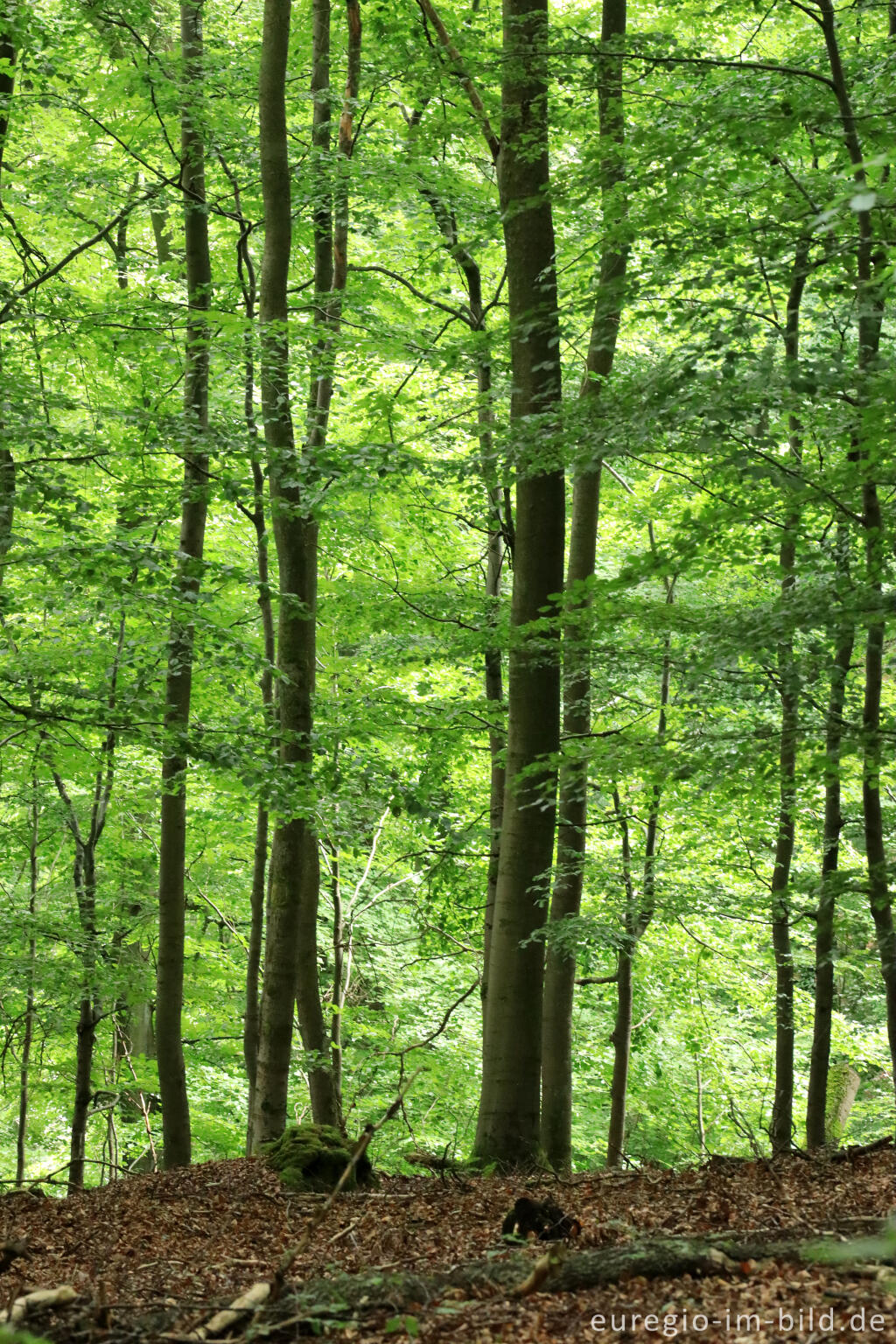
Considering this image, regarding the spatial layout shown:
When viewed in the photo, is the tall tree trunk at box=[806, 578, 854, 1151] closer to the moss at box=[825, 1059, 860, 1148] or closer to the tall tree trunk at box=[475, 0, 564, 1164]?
the tall tree trunk at box=[475, 0, 564, 1164]

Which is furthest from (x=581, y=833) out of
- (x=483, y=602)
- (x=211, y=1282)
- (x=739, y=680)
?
(x=211, y=1282)

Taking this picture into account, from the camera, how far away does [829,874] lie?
568cm

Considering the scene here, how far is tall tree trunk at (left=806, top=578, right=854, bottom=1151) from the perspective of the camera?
18.0 feet

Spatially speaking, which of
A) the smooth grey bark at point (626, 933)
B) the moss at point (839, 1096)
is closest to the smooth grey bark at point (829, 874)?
the smooth grey bark at point (626, 933)

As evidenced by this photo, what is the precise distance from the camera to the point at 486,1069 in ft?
26.6

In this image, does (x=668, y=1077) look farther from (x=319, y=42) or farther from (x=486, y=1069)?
(x=319, y=42)

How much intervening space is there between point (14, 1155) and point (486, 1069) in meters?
19.1

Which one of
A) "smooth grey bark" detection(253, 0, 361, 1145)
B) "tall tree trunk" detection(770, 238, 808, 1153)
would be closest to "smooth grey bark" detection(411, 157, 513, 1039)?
"smooth grey bark" detection(253, 0, 361, 1145)

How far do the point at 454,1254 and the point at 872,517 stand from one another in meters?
3.95

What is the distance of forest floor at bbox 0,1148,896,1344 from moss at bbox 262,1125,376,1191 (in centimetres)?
15

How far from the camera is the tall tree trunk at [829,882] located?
5492mm

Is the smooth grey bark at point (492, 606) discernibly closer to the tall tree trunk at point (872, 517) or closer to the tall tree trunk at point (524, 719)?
the tall tree trunk at point (524, 719)

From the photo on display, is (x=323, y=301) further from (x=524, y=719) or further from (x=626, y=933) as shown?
(x=626, y=933)

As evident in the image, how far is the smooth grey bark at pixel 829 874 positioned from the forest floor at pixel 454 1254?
1439 mm
